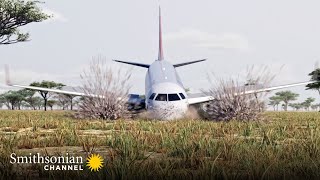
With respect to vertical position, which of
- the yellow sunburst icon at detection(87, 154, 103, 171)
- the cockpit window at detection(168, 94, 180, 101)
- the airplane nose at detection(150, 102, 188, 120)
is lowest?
the yellow sunburst icon at detection(87, 154, 103, 171)

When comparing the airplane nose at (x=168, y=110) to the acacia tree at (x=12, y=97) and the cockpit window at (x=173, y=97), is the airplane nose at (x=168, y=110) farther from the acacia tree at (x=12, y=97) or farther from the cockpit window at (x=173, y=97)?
the acacia tree at (x=12, y=97)

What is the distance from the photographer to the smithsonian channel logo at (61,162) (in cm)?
699

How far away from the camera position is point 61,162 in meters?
7.57

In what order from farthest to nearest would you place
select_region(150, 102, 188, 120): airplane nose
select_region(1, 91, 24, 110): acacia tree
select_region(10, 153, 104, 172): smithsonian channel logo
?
1. select_region(1, 91, 24, 110): acacia tree
2. select_region(150, 102, 188, 120): airplane nose
3. select_region(10, 153, 104, 172): smithsonian channel logo

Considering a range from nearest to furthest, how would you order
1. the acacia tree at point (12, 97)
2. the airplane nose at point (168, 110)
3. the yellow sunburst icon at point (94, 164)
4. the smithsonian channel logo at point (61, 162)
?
1. the yellow sunburst icon at point (94, 164)
2. the smithsonian channel logo at point (61, 162)
3. the airplane nose at point (168, 110)
4. the acacia tree at point (12, 97)

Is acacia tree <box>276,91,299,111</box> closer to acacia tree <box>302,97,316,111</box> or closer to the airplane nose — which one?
acacia tree <box>302,97,316,111</box>

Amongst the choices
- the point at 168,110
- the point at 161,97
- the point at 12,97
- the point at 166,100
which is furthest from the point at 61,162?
the point at 12,97

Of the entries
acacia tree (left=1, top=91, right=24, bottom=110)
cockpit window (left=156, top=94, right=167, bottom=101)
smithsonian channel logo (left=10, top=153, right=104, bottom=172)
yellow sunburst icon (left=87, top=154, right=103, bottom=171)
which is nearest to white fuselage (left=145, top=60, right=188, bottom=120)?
cockpit window (left=156, top=94, right=167, bottom=101)

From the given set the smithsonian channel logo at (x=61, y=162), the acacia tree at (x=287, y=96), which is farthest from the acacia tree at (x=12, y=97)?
the smithsonian channel logo at (x=61, y=162)

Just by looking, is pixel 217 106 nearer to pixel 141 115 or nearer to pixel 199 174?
pixel 141 115

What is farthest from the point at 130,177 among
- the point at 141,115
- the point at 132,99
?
the point at 132,99

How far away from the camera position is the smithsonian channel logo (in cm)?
699

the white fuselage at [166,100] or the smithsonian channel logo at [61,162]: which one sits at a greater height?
the white fuselage at [166,100]

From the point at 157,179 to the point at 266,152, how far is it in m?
2.80
